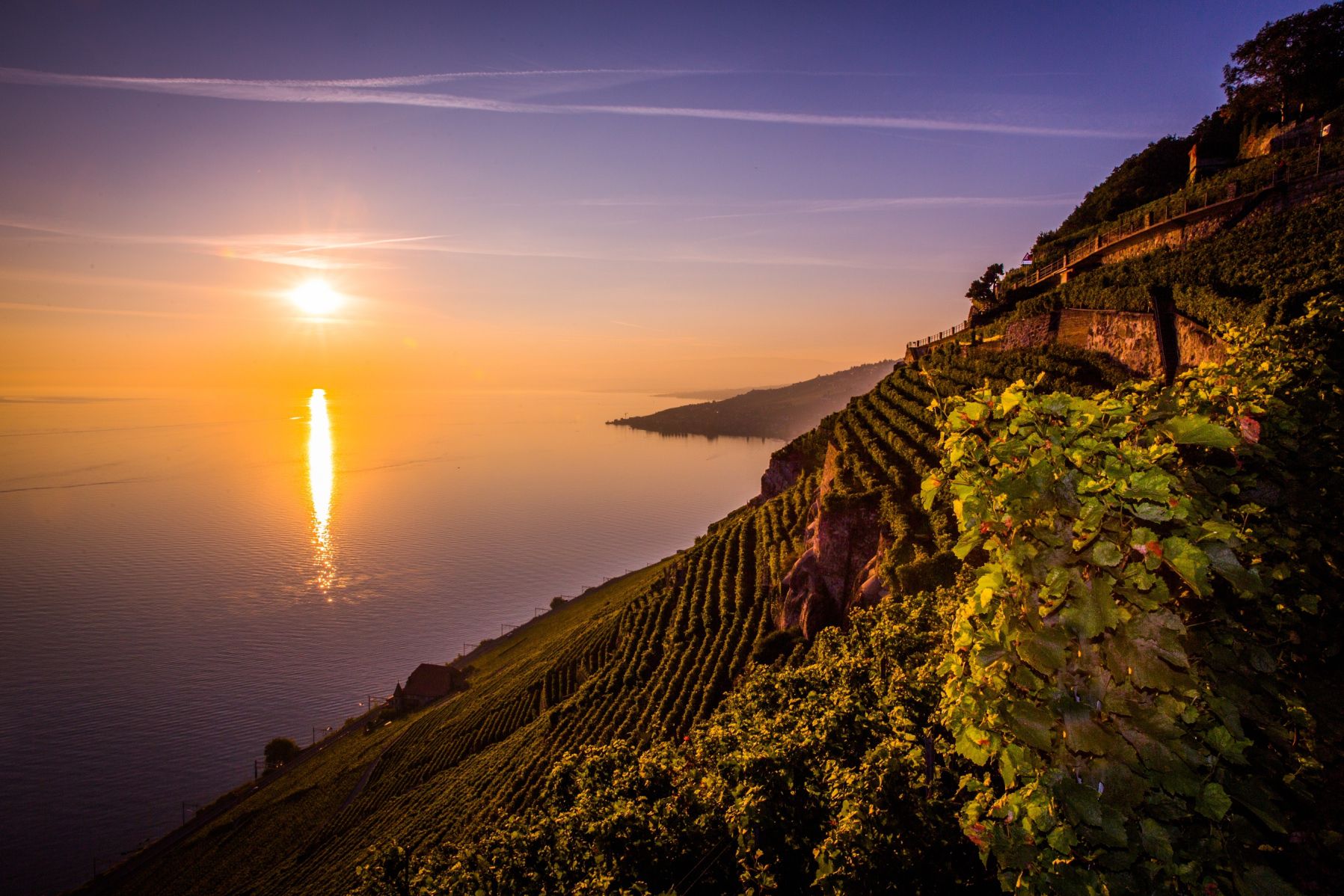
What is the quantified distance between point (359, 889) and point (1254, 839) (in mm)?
20835

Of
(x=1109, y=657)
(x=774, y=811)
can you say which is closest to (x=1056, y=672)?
(x=1109, y=657)

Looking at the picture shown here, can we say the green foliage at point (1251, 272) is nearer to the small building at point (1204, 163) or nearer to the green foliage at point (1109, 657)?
the small building at point (1204, 163)

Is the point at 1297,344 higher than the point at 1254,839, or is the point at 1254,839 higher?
the point at 1297,344

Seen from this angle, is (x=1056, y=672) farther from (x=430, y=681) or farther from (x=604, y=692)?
(x=430, y=681)

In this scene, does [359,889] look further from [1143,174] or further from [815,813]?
[1143,174]

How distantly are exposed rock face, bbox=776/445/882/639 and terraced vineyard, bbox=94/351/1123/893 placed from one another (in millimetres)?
1318

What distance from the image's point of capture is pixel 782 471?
7306cm

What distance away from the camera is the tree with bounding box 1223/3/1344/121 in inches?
1711

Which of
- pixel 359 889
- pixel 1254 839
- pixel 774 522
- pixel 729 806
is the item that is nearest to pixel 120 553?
pixel 774 522

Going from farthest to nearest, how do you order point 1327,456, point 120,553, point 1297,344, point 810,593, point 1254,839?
1. point 120,553
2. point 810,593
3. point 1297,344
4. point 1327,456
5. point 1254,839

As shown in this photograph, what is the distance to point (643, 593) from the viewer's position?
6488 centimetres

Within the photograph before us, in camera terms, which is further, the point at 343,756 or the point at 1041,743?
the point at 343,756

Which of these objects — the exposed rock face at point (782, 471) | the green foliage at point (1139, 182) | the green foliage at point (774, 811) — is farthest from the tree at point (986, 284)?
the green foliage at point (774, 811)

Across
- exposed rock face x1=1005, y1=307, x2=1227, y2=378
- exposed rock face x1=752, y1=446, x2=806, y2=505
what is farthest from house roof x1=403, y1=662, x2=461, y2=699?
exposed rock face x1=1005, y1=307, x2=1227, y2=378
